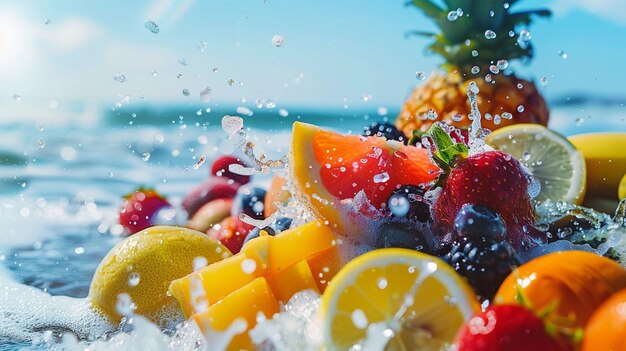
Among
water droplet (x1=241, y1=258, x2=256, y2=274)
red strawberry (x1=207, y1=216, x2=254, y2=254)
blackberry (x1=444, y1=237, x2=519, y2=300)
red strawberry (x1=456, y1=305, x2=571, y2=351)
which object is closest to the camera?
red strawberry (x1=456, y1=305, x2=571, y2=351)

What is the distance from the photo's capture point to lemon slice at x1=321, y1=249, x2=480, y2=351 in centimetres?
163

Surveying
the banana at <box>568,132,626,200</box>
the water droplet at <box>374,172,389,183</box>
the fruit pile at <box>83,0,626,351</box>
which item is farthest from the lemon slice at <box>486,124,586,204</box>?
the water droplet at <box>374,172,389,183</box>

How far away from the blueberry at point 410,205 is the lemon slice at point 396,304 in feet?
1.34

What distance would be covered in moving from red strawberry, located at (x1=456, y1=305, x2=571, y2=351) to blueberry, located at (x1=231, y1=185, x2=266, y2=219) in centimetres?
170

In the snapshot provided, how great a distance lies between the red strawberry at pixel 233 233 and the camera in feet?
9.18

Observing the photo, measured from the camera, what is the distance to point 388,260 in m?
1.69

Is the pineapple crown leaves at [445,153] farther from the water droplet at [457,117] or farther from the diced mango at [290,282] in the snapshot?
the water droplet at [457,117]

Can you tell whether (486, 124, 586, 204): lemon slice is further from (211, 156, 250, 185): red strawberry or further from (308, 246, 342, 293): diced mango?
(211, 156, 250, 185): red strawberry

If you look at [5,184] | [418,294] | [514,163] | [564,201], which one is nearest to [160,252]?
[418,294]

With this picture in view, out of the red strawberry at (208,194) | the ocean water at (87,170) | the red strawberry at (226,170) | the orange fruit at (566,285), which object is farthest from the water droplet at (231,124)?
the orange fruit at (566,285)

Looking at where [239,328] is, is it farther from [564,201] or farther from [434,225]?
[564,201]

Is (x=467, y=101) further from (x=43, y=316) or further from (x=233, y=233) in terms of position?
(x=43, y=316)

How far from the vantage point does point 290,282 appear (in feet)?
6.43

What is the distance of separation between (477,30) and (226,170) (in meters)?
1.45
